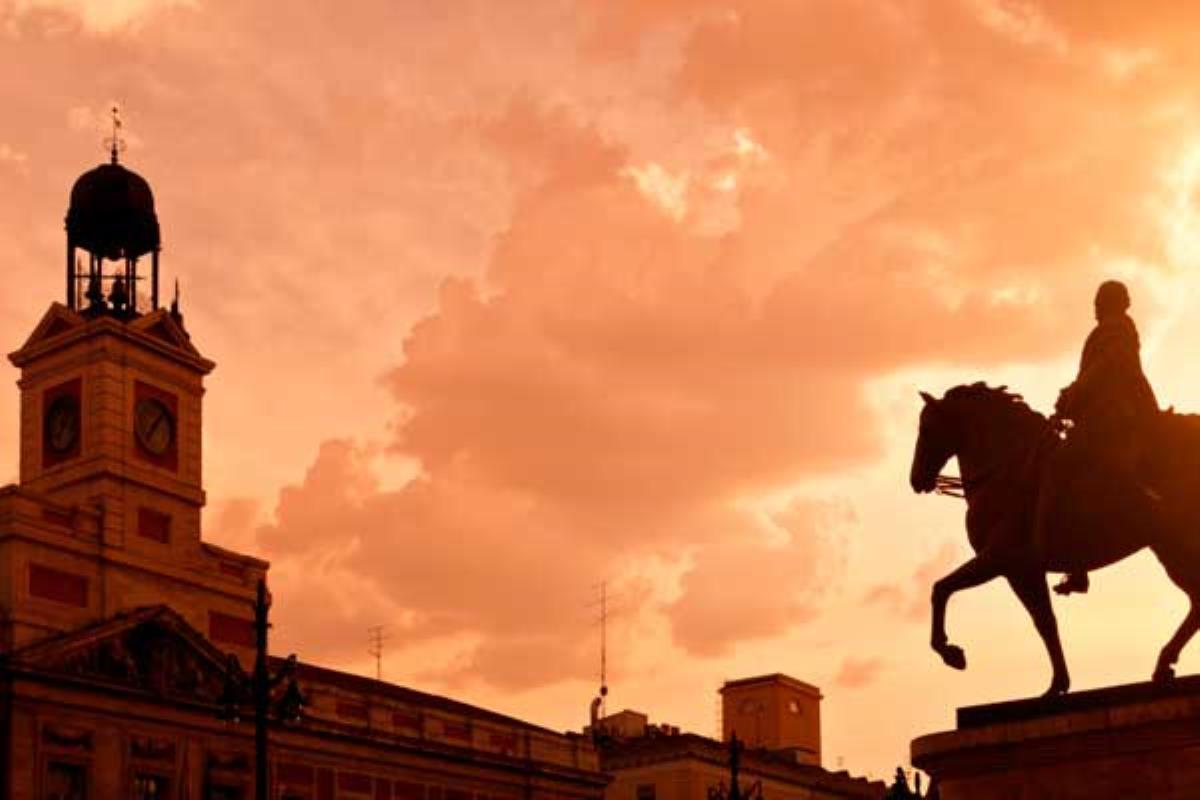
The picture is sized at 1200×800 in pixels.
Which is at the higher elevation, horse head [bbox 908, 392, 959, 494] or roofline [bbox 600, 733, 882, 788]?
roofline [bbox 600, 733, 882, 788]

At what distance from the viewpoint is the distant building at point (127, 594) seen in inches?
1763

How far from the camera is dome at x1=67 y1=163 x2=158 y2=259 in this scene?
5059 cm

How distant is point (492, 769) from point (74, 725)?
1718cm

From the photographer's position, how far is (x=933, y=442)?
49.9ft

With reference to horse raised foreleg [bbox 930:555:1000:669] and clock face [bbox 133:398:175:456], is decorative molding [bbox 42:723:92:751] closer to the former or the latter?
clock face [bbox 133:398:175:456]

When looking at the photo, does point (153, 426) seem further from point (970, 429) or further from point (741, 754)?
point (970, 429)

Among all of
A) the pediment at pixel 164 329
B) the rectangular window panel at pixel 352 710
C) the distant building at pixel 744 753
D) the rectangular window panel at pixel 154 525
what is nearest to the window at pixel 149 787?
the rectangular window panel at pixel 154 525

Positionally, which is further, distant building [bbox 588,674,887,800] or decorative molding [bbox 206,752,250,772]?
distant building [bbox 588,674,887,800]

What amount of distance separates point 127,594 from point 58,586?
218 centimetres

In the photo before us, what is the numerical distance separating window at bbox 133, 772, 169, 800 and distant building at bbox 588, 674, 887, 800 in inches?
738

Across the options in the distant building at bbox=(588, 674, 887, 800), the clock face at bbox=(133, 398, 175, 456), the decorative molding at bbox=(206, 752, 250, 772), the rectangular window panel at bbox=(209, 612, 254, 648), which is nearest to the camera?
the decorative molding at bbox=(206, 752, 250, 772)

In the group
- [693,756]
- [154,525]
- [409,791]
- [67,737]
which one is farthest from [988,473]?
[693,756]

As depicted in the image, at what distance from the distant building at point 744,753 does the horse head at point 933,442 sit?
44.9m

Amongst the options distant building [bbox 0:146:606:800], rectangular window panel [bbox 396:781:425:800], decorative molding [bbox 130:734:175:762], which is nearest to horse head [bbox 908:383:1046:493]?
distant building [bbox 0:146:606:800]
